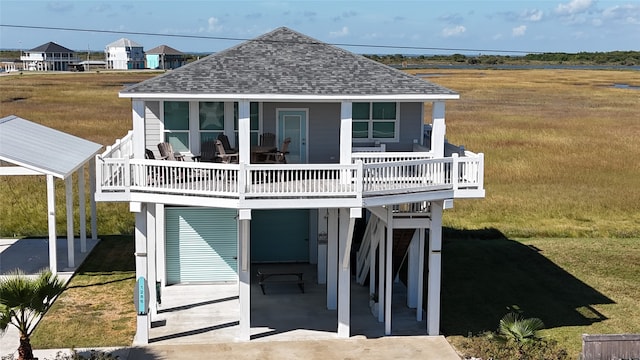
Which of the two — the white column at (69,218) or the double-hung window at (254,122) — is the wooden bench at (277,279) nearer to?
the double-hung window at (254,122)

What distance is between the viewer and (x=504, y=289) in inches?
904

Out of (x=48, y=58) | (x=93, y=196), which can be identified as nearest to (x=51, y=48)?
(x=48, y=58)

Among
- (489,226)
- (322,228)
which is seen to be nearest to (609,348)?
(322,228)

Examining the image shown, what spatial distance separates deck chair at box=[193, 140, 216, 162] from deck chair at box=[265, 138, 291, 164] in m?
1.49

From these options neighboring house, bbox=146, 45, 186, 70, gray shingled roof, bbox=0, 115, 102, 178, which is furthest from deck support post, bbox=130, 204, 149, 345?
neighboring house, bbox=146, 45, 186, 70

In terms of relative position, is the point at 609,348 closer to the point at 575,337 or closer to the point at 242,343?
the point at 575,337

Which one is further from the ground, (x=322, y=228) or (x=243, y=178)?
(x=243, y=178)

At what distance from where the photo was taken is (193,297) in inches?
859

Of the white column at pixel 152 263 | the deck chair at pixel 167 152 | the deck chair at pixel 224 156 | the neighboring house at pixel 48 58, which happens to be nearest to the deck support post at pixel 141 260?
the white column at pixel 152 263

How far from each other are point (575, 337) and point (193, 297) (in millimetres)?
10382

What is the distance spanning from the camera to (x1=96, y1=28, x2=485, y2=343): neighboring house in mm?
17281

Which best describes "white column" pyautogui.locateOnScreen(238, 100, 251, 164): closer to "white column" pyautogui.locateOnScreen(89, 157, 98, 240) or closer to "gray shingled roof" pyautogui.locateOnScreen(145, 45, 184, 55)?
"white column" pyautogui.locateOnScreen(89, 157, 98, 240)

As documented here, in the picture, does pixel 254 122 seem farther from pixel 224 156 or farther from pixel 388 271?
pixel 388 271

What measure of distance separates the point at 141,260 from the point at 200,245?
16.2 ft
